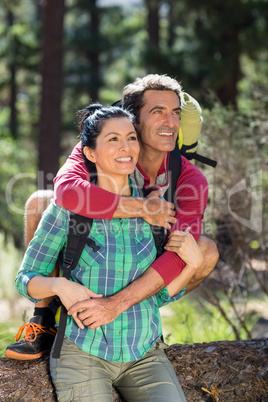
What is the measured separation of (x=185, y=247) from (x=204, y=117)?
3086mm

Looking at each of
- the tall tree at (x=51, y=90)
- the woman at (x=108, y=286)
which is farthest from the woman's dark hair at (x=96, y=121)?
the tall tree at (x=51, y=90)

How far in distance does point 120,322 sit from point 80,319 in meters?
0.21

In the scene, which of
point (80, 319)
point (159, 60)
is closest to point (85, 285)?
point (80, 319)

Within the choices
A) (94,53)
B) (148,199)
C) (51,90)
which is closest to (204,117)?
(148,199)

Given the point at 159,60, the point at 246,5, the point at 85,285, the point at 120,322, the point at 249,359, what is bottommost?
the point at 249,359

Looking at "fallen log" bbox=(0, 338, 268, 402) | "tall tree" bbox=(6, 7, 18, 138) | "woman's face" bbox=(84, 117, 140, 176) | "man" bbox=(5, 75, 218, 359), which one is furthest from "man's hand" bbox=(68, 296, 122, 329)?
"tall tree" bbox=(6, 7, 18, 138)

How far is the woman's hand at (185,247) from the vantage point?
2.88m

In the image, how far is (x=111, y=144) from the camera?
9.25ft

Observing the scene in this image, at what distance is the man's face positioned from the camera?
128 inches

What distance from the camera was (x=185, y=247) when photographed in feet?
9.47

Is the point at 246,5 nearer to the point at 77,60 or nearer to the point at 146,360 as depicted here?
the point at 146,360

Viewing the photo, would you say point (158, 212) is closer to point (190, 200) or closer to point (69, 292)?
point (190, 200)

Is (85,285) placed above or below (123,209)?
below

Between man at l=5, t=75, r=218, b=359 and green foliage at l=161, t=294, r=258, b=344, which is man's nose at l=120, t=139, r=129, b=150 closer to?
man at l=5, t=75, r=218, b=359
